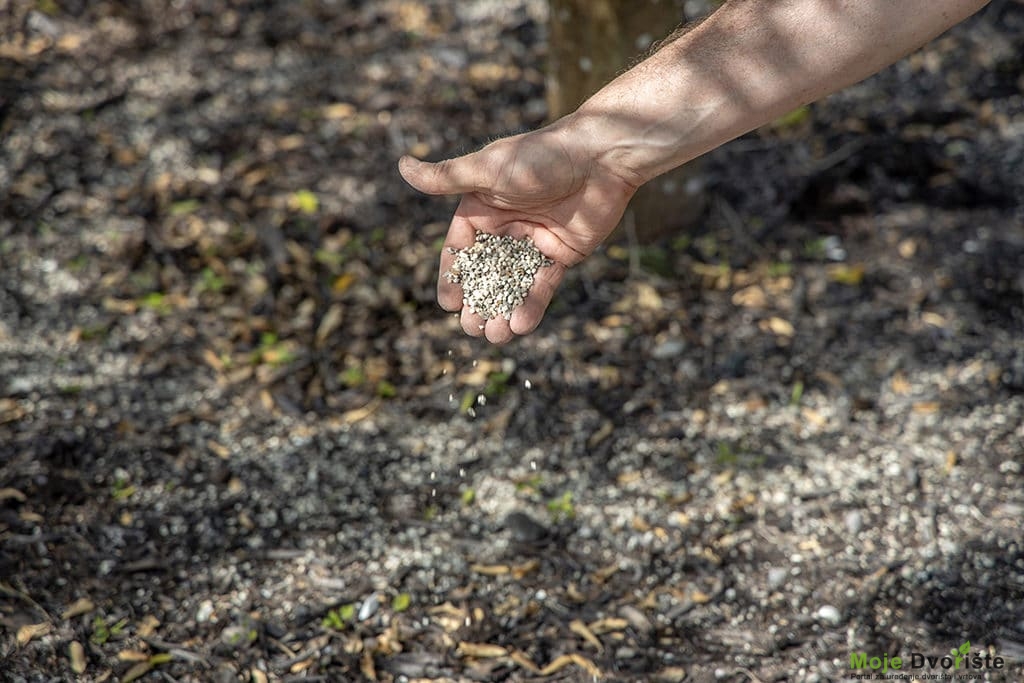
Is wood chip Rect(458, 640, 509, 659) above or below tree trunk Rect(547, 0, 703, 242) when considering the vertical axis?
below

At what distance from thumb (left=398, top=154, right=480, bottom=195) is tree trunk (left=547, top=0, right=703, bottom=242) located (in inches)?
54.1

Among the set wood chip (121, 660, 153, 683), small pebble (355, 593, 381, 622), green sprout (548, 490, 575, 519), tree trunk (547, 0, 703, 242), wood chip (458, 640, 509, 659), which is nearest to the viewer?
wood chip (121, 660, 153, 683)

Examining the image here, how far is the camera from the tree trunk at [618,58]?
399 centimetres

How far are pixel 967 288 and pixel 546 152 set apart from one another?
2312mm

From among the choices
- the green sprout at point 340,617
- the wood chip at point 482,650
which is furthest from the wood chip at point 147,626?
the wood chip at point 482,650

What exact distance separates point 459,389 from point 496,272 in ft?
3.07

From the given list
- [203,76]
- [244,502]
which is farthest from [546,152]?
[203,76]

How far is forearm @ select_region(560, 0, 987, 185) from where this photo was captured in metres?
2.61

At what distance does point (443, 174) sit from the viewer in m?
2.73

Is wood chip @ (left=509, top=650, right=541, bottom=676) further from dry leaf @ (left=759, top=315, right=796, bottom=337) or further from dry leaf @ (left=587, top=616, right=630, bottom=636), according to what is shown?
dry leaf @ (left=759, top=315, right=796, bottom=337)

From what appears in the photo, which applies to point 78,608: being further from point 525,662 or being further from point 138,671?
point 525,662

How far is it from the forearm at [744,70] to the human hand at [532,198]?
84 millimetres

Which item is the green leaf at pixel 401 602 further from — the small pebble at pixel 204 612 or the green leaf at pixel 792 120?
the green leaf at pixel 792 120

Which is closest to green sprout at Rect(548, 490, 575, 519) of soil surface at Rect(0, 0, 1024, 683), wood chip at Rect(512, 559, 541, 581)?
soil surface at Rect(0, 0, 1024, 683)
